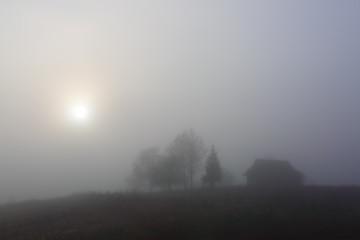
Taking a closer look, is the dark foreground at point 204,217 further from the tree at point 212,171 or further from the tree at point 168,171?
the tree at point 168,171

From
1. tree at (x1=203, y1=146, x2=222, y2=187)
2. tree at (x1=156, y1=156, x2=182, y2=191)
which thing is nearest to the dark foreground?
tree at (x1=203, y1=146, x2=222, y2=187)

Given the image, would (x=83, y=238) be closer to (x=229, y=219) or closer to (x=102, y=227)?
(x=102, y=227)

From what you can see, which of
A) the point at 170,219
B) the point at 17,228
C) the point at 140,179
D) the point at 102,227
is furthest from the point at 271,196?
the point at 140,179

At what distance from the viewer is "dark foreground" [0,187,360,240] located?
3173 centimetres

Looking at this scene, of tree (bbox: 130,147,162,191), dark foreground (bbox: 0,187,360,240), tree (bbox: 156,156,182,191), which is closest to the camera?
dark foreground (bbox: 0,187,360,240)

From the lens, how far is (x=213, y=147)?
219 feet

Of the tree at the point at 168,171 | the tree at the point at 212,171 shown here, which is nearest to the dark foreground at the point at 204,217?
the tree at the point at 212,171

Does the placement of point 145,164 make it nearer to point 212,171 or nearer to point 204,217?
point 212,171

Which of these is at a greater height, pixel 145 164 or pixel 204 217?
pixel 145 164

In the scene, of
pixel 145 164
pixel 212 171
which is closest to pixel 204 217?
pixel 212 171

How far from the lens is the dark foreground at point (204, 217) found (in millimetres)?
31734

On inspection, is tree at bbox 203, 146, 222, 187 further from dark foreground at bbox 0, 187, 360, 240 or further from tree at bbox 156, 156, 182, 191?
dark foreground at bbox 0, 187, 360, 240

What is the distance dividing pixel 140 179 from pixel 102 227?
4859 centimetres

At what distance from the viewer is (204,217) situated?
1410 inches
